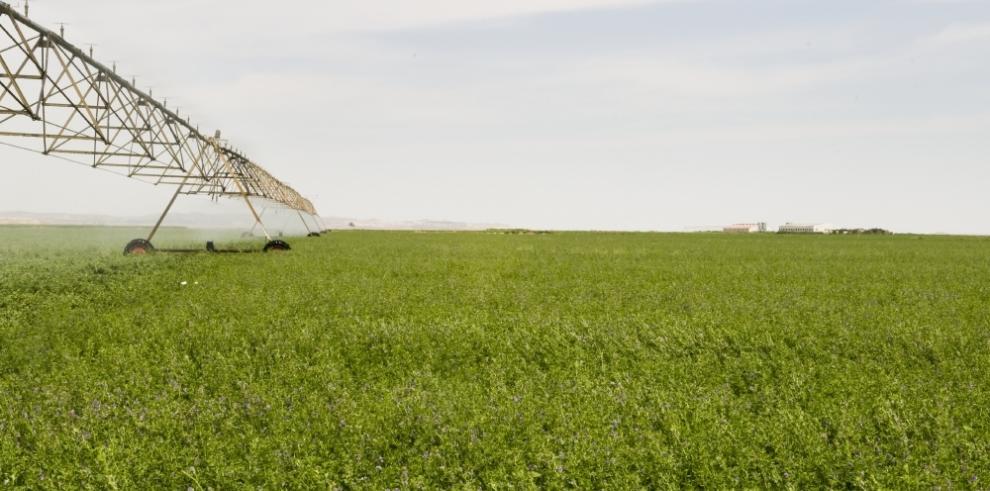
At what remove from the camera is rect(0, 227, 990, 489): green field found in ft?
15.6

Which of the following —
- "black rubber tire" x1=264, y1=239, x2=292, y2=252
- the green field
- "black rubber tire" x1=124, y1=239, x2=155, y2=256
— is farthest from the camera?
"black rubber tire" x1=264, y1=239, x2=292, y2=252

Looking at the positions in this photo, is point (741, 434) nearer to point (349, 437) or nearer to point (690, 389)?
point (690, 389)

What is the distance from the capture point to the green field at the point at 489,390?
15.6ft

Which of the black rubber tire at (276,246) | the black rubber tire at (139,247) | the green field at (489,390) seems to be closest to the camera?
the green field at (489,390)

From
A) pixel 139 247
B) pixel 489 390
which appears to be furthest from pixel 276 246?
pixel 489 390

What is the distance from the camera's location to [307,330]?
8.84 metres

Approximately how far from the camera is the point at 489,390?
663 centimetres

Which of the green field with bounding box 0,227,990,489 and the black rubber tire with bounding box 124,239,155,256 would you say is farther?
the black rubber tire with bounding box 124,239,155,256

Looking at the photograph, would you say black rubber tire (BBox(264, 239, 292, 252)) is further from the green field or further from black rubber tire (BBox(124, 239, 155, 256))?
the green field

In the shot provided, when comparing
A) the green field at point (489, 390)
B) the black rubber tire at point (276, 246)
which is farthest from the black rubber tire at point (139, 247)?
the green field at point (489, 390)

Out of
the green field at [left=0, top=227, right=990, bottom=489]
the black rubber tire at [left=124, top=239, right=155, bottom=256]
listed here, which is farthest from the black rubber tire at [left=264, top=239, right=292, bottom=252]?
the green field at [left=0, top=227, right=990, bottom=489]

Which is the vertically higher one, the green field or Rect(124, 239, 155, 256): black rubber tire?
Rect(124, 239, 155, 256): black rubber tire

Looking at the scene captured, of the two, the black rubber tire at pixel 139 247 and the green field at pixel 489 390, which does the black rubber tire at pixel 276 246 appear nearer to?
the black rubber tire at pixel 139 247

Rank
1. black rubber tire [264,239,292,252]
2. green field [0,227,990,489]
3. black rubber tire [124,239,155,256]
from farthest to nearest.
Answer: black rubber tire [264,239,292,252], black rubber tire [124,239,155,256], green field [0,227,990,489]
